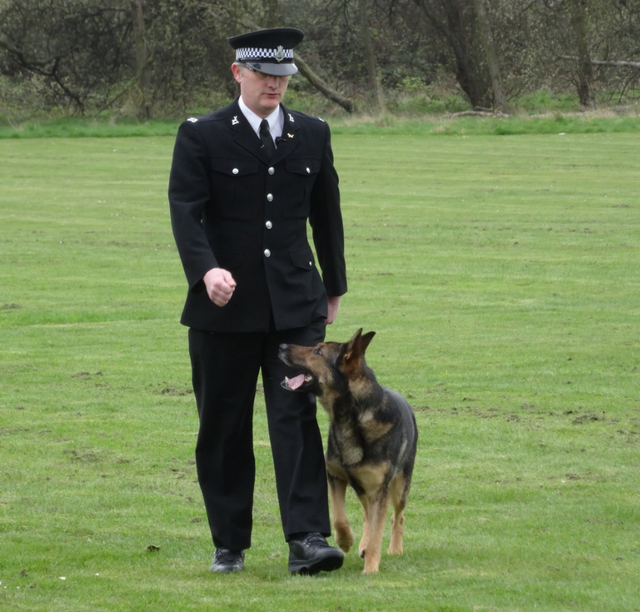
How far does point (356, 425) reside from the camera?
5566 mm

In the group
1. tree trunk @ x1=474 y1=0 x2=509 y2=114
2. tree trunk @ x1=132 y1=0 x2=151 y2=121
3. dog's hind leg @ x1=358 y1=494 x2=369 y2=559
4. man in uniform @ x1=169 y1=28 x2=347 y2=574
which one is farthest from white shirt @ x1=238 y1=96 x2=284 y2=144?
tree trunk @ x1=132 y1=0 x2=151 y2=121

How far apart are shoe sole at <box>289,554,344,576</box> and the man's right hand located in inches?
50.1

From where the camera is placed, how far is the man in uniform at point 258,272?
17.6ft

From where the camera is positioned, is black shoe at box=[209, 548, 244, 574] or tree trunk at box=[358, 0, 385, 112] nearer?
black shoe at box=[209, 548, 244, 574]

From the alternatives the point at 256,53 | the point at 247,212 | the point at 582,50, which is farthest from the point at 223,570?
the point at 582,50

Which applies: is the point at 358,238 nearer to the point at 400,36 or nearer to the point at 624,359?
the point at 624,359

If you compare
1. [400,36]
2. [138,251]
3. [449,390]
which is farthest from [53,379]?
[400,36]

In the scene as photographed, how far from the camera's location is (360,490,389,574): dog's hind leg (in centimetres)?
553

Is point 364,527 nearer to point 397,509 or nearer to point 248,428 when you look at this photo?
point 397,509

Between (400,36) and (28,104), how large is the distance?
1572 centimetres

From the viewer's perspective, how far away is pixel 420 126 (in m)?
39.1

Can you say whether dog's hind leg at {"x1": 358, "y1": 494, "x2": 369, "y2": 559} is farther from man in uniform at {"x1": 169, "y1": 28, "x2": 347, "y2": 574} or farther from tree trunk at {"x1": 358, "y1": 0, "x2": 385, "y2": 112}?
tree trunk at {"x1": 358, "y1": 0, "x2": 385, "y2": 112}

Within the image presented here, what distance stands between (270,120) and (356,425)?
4.83 feet

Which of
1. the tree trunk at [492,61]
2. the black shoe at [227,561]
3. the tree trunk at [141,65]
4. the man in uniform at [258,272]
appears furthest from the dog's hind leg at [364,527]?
the tree trunk at [141,65]
